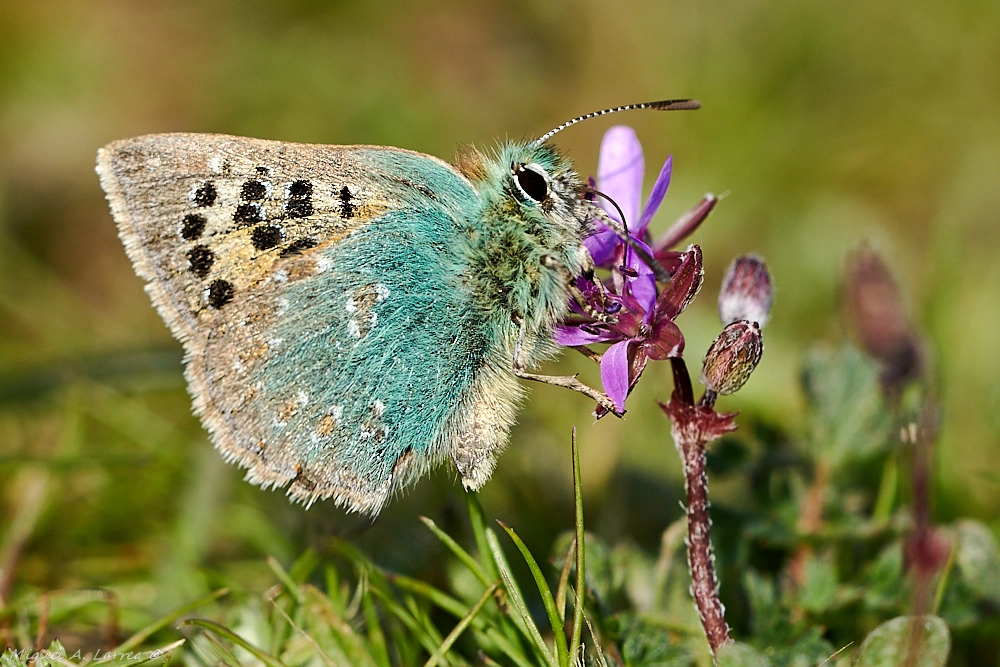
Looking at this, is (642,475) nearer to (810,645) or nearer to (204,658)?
(810,645)

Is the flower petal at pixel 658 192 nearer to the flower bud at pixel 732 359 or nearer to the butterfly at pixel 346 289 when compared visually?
the butterfly at pixel 346 289

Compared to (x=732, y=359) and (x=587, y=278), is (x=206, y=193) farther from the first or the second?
(x=732, y=359)

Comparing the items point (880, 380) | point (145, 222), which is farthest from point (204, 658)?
point (880, 380)

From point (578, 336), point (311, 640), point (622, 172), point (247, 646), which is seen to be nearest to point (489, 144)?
point (622, 172)

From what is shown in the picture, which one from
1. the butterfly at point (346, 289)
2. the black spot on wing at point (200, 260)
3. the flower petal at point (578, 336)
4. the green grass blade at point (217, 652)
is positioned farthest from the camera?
the black spot on wing at point (200, 260)

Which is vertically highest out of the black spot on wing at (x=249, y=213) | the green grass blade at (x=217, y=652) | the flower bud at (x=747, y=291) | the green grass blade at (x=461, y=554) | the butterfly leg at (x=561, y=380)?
the black spot on wing at (x=249, y=213)

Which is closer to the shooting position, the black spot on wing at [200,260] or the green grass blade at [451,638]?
the green grass blade at [451,638]

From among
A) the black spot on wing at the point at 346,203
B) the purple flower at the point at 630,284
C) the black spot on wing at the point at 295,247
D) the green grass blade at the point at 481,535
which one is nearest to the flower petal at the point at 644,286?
the purple flower at the point at 630,284

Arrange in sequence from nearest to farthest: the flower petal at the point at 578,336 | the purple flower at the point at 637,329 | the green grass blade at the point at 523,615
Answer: the green grass blade at the point at 523,615, the purple flower at the point at 637,329, the flower petal at the point at 578,336
